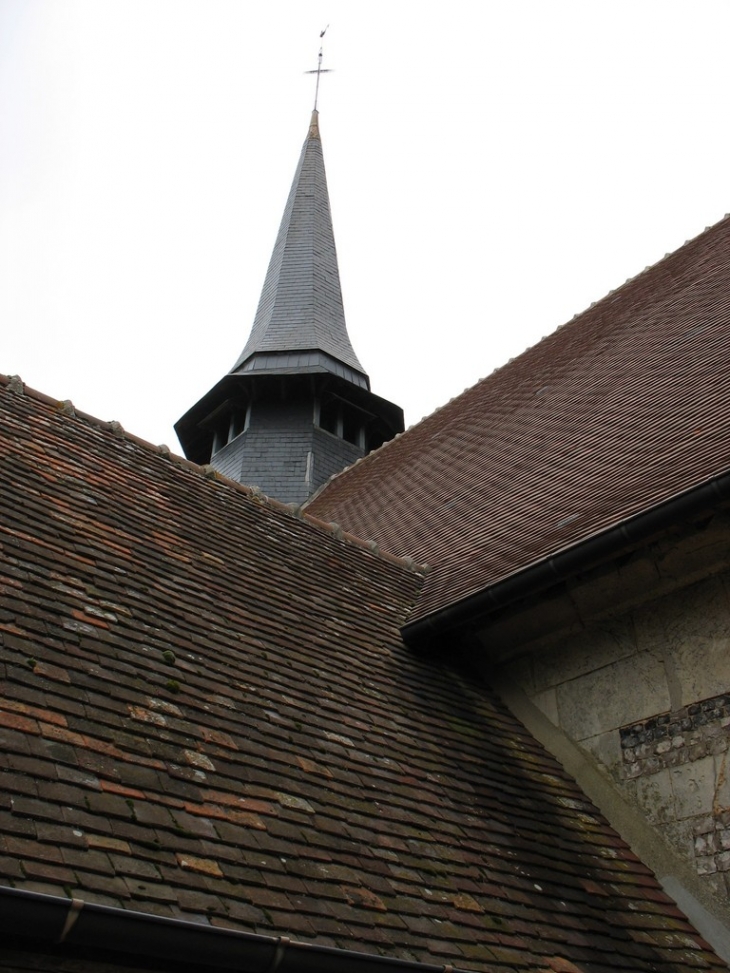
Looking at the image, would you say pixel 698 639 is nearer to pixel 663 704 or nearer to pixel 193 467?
pixel 663 704

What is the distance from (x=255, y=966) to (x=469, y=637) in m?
3.75

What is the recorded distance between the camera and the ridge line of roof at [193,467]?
7110 millimetres

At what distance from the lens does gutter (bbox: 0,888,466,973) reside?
2922 millimetres

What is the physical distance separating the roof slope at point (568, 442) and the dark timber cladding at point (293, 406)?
10.0 ft

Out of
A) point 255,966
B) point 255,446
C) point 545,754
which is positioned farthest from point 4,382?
point 255,446

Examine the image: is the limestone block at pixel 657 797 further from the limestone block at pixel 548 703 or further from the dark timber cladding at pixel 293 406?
the dark timber cladding at pixel 293 406

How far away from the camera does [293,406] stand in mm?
17328

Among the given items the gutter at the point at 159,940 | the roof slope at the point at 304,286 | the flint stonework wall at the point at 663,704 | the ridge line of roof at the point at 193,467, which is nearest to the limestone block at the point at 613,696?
the flint stonework wall at the point at 663,704

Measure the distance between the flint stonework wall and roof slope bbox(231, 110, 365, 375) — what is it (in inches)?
481

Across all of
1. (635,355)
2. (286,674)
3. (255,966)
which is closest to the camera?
(255,966)

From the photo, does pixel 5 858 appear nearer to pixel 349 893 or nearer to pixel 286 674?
pixel 349 893

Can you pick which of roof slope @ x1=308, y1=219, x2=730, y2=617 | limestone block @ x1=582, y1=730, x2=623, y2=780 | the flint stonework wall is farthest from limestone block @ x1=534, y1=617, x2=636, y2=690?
roof slope @ x1=308, y1=219, x2=730, y2=617

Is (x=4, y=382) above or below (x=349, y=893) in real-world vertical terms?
above

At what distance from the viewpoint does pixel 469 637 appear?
6.90m
